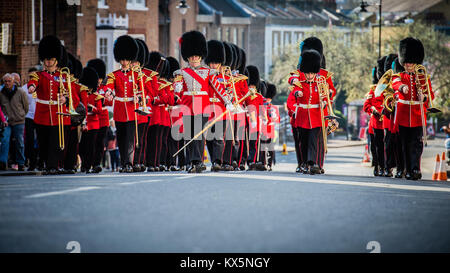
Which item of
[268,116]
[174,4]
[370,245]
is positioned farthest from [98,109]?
[174,4]

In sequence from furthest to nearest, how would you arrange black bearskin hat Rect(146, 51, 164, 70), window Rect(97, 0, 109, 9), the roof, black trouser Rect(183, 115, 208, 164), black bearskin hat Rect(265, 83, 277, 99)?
the roof
window Rect(97, 0, 109, 9)
black bearskin hat Rect(265, 83, 277, 99)
black bearskin hat Rect(146, 51, 164, 70)
black trouser Rect(183, 115, 208, 164)

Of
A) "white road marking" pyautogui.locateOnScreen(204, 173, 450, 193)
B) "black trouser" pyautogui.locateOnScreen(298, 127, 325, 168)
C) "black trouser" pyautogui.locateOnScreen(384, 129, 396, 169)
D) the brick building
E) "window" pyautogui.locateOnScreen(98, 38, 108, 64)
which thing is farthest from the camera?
"window" pyautogui.locateOnScreen(98, 38, 108, 64)

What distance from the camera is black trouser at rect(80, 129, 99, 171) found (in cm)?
1683

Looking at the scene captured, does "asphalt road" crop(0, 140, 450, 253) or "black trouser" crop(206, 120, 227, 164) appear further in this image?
"black trouser" crop(206, 120, 227, 164)

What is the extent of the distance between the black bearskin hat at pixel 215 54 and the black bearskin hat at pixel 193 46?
0.80 metres

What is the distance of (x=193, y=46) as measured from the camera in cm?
1516

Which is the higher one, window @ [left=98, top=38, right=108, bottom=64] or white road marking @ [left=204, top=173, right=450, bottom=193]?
window @ [left=98, top=38, right=108, bottom=64]

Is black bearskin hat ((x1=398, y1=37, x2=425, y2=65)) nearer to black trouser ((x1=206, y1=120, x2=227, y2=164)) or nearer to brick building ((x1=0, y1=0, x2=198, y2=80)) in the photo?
black trouser ((x1=206, y1=120, x2=227, y2=164))

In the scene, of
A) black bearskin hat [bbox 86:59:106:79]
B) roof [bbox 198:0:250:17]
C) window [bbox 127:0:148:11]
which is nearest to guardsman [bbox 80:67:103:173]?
black bearskin hat [bbox 86:59:106:79]

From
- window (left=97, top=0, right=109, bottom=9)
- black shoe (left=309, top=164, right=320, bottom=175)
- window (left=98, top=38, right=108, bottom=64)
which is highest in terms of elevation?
window (left=97, top=0, right=109, bottom=9)

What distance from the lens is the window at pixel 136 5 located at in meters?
44.3

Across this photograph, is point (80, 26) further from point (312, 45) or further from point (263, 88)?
point (312, 45)

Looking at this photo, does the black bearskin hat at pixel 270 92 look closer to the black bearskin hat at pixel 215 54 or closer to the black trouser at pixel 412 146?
the black bearskin hat at pixel 215 54
